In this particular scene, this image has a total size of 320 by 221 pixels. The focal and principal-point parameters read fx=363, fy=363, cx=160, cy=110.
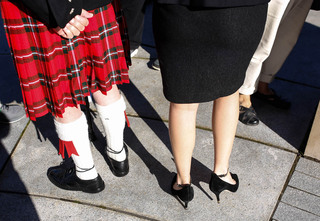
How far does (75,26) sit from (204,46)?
0.61 m

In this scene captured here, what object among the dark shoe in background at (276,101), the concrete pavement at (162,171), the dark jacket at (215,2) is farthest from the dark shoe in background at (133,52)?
the dark jacket at (215,2)

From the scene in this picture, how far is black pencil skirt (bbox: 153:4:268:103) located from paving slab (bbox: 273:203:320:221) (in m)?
0.94

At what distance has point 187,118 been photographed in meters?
1.87

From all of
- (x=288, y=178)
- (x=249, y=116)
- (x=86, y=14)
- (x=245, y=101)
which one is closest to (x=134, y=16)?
(x=245, y=101)

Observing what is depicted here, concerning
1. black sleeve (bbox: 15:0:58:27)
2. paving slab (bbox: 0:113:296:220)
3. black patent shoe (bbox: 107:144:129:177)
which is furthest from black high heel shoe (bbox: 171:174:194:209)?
black sleeve (bbox: 15:0:58:27)

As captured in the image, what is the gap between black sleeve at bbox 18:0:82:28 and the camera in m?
1.52

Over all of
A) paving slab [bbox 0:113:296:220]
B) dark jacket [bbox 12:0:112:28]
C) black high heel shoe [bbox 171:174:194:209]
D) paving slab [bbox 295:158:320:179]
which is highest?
dark jacket [bbox 12:0:112:28]

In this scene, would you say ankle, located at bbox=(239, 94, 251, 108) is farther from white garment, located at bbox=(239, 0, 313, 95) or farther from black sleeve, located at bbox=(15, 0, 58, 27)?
black sleeve, located at bbox=(15, 0, 58, 27)

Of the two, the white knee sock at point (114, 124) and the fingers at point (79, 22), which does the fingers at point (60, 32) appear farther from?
the white knee sock at point (114, 124)

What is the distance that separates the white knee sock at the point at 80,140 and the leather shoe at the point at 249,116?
4.14 feet

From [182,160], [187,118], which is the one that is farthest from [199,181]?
[187,118]

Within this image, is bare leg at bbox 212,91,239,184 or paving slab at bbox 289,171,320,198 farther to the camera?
paving slab at bbox 289,171,320,198

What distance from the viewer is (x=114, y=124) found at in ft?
7.27

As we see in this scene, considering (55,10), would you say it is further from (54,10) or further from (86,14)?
(86,14)
